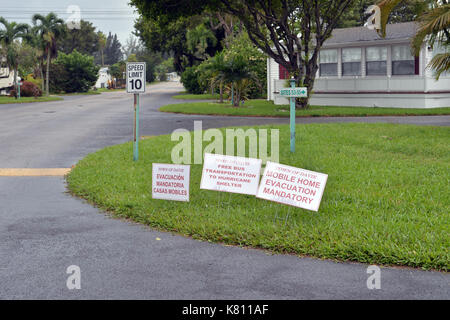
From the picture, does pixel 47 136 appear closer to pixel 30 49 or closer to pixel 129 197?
pixel 129 197

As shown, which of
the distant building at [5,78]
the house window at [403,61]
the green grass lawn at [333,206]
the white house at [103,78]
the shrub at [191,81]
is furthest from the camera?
the white house at [103,78]

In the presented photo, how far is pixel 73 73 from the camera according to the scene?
73.0 metres

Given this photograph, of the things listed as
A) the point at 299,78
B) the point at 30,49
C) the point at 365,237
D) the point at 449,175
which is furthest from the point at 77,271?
the point at 30,49

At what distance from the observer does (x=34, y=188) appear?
417 inches

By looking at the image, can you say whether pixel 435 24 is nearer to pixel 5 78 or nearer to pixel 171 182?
pixel 171 182

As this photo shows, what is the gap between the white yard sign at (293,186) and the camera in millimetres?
7215

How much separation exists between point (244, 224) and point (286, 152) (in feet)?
18.3

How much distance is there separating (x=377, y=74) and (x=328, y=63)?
3306 mm

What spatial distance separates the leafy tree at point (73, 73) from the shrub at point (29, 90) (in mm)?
14597

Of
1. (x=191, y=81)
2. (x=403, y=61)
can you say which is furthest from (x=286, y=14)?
(x=191, y=81)

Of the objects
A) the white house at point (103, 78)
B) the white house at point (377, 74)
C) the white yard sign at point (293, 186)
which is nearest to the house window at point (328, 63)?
the white house at point (377, 74)

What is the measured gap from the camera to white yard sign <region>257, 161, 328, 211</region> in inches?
284

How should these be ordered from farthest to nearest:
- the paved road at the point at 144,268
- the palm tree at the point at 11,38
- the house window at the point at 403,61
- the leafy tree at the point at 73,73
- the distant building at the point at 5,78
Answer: the leafy tree at the point at 73,73 < the distant building at the point at 5,78 < the palm tree at the point at 11,38 < the house window at the point at 403,61 < the paved road at the point at 144,268

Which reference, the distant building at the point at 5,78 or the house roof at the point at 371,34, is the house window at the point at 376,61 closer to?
the house roof at the point at 371,34
